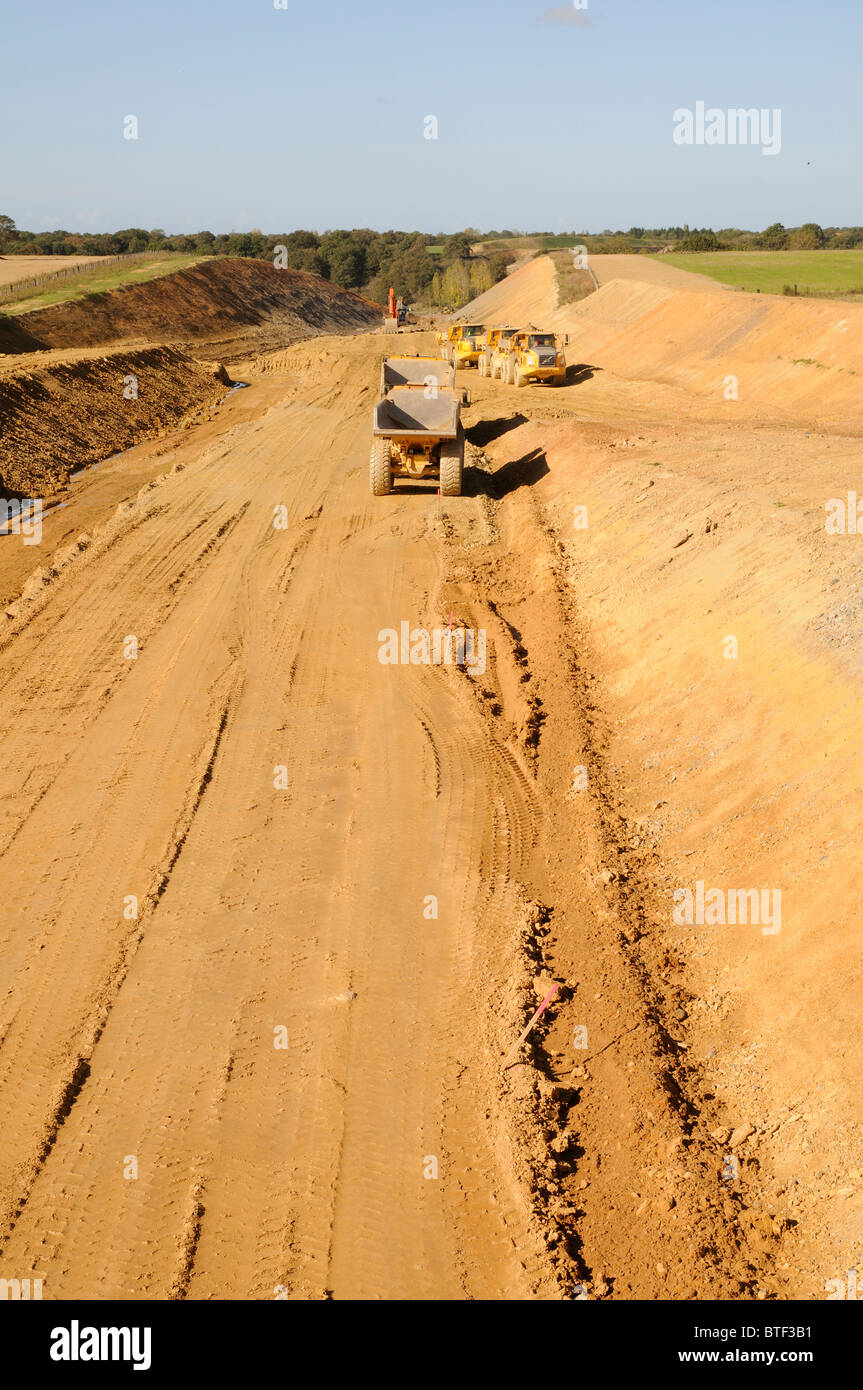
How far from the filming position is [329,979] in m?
7.44

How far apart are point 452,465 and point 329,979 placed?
12.9m

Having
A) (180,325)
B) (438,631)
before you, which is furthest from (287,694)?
(180,325)

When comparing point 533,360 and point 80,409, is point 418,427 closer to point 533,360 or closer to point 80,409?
point 80,409

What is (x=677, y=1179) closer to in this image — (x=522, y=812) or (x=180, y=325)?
(x=522, y=812)

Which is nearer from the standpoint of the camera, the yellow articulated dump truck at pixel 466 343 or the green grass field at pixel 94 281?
the yellow articulated dump truck at pixel 466 343

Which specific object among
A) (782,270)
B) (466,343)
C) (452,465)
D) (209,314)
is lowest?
Result: (452,465)

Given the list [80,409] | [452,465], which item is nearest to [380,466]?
[452,465]

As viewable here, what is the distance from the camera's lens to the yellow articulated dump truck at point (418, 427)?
18.5 metres

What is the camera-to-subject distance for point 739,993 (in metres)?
7.12

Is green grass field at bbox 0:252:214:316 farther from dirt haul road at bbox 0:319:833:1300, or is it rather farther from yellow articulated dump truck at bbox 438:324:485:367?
dirt haul road at bbox 0:319:833:1300

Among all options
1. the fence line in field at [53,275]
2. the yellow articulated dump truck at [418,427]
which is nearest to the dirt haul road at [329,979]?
the yellow articulated dump truck at [418,427]

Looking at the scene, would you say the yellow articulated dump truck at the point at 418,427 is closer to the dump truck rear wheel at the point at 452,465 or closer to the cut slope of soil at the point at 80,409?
the dump truck rear wheel at the point at 452,465

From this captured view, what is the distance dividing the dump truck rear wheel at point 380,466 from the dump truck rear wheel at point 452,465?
114 cm

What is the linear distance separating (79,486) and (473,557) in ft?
34.4
